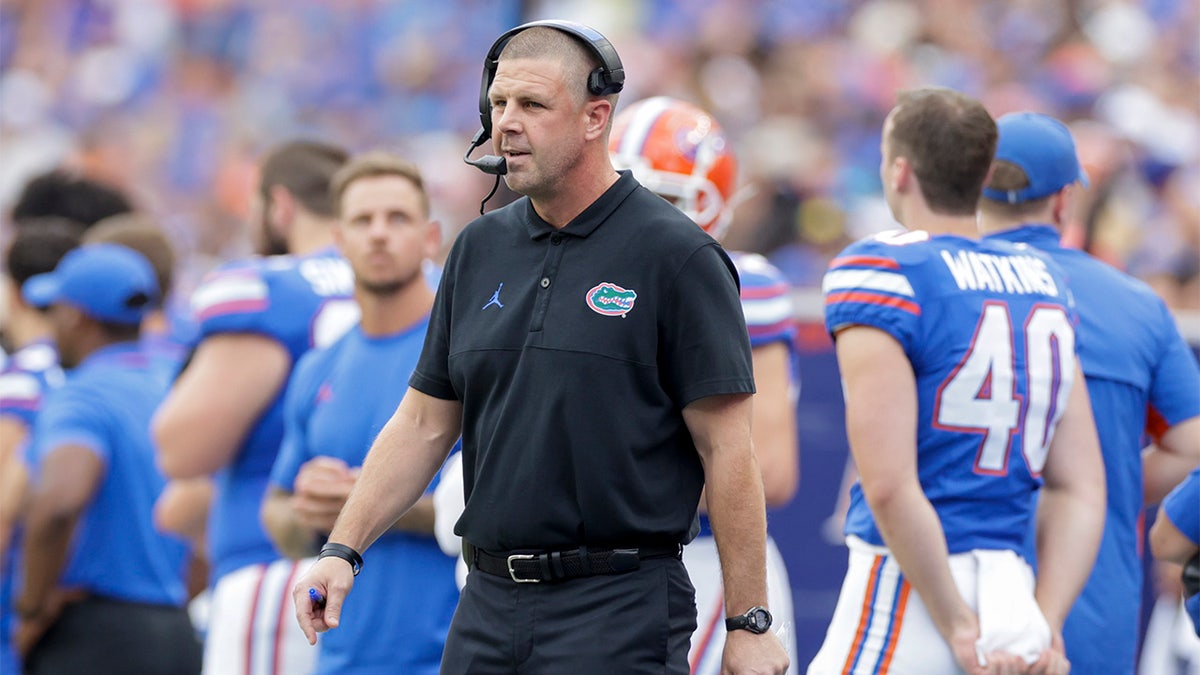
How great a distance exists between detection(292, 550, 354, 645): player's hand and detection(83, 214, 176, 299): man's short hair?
356cm

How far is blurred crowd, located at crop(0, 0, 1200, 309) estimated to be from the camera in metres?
11.9

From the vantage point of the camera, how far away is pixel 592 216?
3521 millimetres

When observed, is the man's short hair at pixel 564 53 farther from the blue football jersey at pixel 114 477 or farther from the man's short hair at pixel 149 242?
the man's short hair at pixel 149 242

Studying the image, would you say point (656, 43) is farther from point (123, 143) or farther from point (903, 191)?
point (903, 191)

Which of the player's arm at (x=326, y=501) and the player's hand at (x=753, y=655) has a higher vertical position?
the player's hand at (x=753, y=655)

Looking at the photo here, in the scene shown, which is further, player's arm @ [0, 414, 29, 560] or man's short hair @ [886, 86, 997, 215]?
player's arm @ [0, 414, 29, 560]

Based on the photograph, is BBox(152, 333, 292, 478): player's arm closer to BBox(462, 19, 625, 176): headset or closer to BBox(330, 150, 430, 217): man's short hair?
BBox(330, 150, 430, 217): man's short hair

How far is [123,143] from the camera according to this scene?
18.3 m

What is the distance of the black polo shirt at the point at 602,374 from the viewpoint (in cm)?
339

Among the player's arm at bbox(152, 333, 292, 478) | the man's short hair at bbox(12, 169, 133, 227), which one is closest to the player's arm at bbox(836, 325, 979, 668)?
the player's arm at bbox(152, 333, 292, 478)

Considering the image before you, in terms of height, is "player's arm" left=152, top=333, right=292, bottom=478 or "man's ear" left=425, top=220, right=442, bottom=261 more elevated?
"man's ear" left=425, top=220, right=442, bottom=261

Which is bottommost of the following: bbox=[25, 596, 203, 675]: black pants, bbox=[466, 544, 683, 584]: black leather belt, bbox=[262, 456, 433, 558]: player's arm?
bbox=[25, 596, 203, 675]: black pants

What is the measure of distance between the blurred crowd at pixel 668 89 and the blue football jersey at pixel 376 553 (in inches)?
121

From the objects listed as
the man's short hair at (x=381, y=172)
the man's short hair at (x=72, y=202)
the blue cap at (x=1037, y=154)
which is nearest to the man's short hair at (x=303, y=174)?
the man's short hair at (x=381, y=172)
